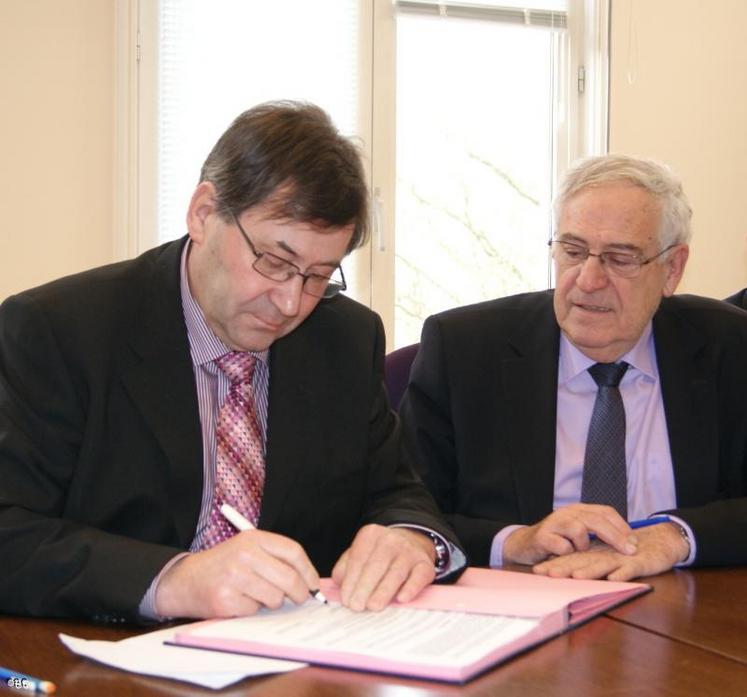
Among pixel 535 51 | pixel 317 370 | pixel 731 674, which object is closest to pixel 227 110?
pixel 535 51

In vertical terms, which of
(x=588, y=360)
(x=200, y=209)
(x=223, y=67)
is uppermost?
(x=223, y=67)

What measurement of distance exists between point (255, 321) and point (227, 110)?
8.24 ft

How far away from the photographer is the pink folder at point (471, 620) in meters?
1.22

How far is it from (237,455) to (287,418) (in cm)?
12

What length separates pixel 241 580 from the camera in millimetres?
1429

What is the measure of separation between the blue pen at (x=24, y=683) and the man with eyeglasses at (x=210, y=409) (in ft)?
1.01

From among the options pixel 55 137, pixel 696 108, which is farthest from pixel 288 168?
pixel 696 108

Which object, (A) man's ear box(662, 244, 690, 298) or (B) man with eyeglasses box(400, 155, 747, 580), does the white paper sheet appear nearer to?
(B) man with eyeglasses box(400, 155, 747, 580)

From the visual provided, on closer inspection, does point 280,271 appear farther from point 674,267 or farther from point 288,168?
point 674,267

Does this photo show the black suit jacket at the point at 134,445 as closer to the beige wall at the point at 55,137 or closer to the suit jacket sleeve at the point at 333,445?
the suit jacket sleeve at the point at 333,445

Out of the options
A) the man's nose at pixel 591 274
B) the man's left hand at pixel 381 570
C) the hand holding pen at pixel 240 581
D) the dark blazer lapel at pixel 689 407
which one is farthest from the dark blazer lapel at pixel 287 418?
the dark blazer lapel at pixel 689 407

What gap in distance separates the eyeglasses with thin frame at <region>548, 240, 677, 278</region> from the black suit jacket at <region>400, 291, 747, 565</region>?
17 centimetres

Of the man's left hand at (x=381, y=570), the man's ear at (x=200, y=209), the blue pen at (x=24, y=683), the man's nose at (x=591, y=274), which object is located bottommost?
the man's left hand at (x=381, y=570)

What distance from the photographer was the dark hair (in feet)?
5.83
